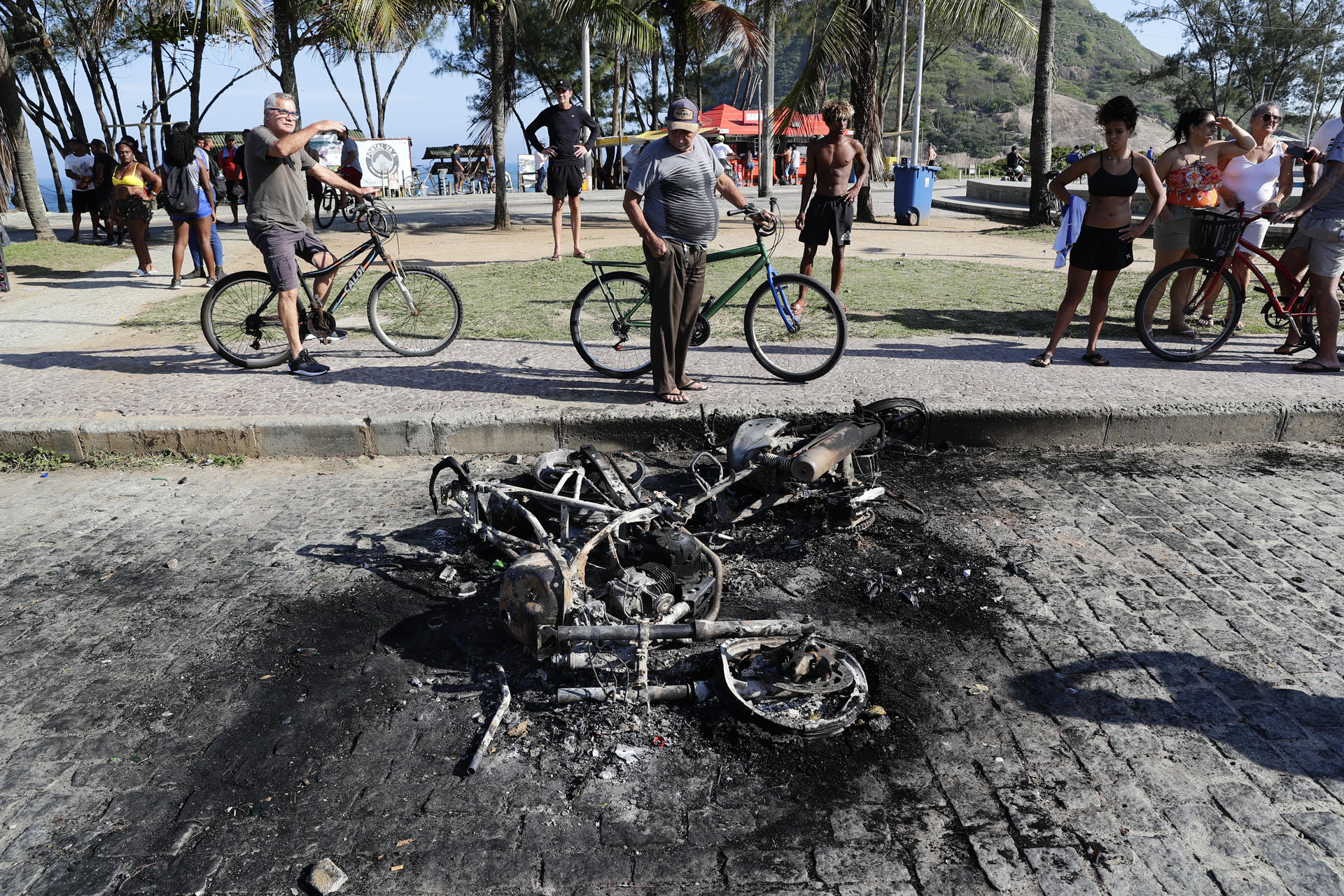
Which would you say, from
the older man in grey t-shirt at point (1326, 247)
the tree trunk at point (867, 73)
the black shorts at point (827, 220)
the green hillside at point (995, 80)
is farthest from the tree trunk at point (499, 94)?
the green hillside at point (995, 80)

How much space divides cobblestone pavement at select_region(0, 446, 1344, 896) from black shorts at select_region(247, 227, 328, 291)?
280cm

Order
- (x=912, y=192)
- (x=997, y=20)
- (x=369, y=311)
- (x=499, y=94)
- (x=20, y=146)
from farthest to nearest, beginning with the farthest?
(x=912, y=192)
(x=997, y=20)
(x=499, y=94)
(x=20, y=146)
(x=369, y=311)

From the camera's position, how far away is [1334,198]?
6.98 m

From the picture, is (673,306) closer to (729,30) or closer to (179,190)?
(179,190)

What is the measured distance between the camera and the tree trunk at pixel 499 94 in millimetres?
16844

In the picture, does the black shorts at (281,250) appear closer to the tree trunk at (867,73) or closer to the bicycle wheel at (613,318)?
the bicycle wheel at (613,318)

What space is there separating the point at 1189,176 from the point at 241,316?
8.08 meters

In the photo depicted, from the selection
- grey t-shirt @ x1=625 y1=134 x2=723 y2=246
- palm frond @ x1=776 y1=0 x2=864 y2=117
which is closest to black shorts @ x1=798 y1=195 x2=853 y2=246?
grey t-shirt @ x1=625 y1=134 x2=723 y2=246

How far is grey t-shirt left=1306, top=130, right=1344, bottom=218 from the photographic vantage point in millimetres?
6875

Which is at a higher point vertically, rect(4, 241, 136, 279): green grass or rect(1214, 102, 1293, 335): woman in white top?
rect(1214, 102, 1293, 335): woman in white top

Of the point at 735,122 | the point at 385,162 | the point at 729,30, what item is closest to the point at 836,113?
the point at 729,30

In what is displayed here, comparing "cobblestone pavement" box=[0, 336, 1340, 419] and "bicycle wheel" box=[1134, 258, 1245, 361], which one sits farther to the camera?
"bicycle wheel" box=[1134, 258, 1245, 361]

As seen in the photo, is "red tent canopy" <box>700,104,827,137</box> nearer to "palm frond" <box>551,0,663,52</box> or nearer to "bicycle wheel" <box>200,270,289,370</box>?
"palm frond" <box>551,0,663,52</box>

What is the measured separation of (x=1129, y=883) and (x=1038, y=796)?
0.37 metres
